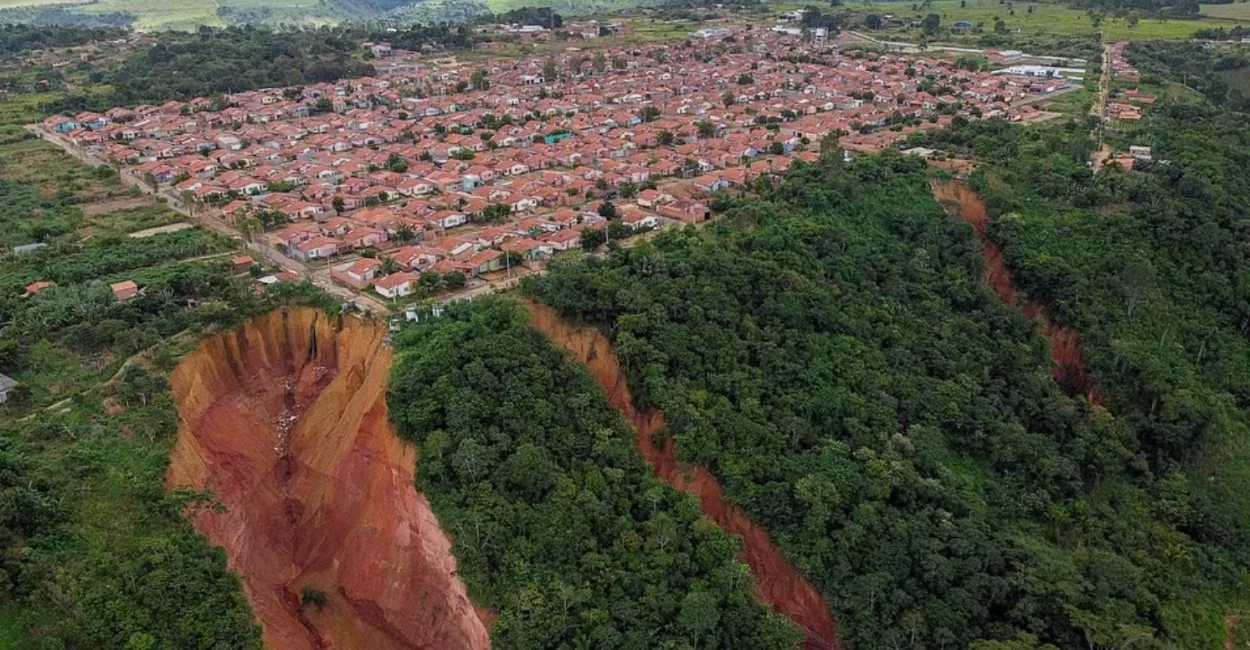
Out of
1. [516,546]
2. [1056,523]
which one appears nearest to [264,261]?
[516,546]

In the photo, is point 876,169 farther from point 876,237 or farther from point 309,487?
point 309,487

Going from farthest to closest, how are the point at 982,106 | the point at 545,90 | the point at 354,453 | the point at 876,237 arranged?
the point at 545,90 → the point at 982,106 → the point at 876,237 → the point at 354,453

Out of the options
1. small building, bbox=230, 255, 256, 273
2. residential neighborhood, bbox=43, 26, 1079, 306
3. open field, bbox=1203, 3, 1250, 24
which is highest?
open field, bbox=1203, 3, 1250, 24

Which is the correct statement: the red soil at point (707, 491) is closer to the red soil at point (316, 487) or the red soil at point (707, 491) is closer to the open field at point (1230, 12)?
the red soil at point (316, 487)

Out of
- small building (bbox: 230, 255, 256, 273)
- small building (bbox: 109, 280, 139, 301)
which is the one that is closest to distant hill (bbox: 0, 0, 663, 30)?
small building (bbox: 230, 255, 256, 273)

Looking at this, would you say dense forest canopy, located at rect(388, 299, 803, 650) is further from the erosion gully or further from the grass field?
the grass field

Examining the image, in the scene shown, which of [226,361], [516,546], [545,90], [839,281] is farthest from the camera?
[545,90]
